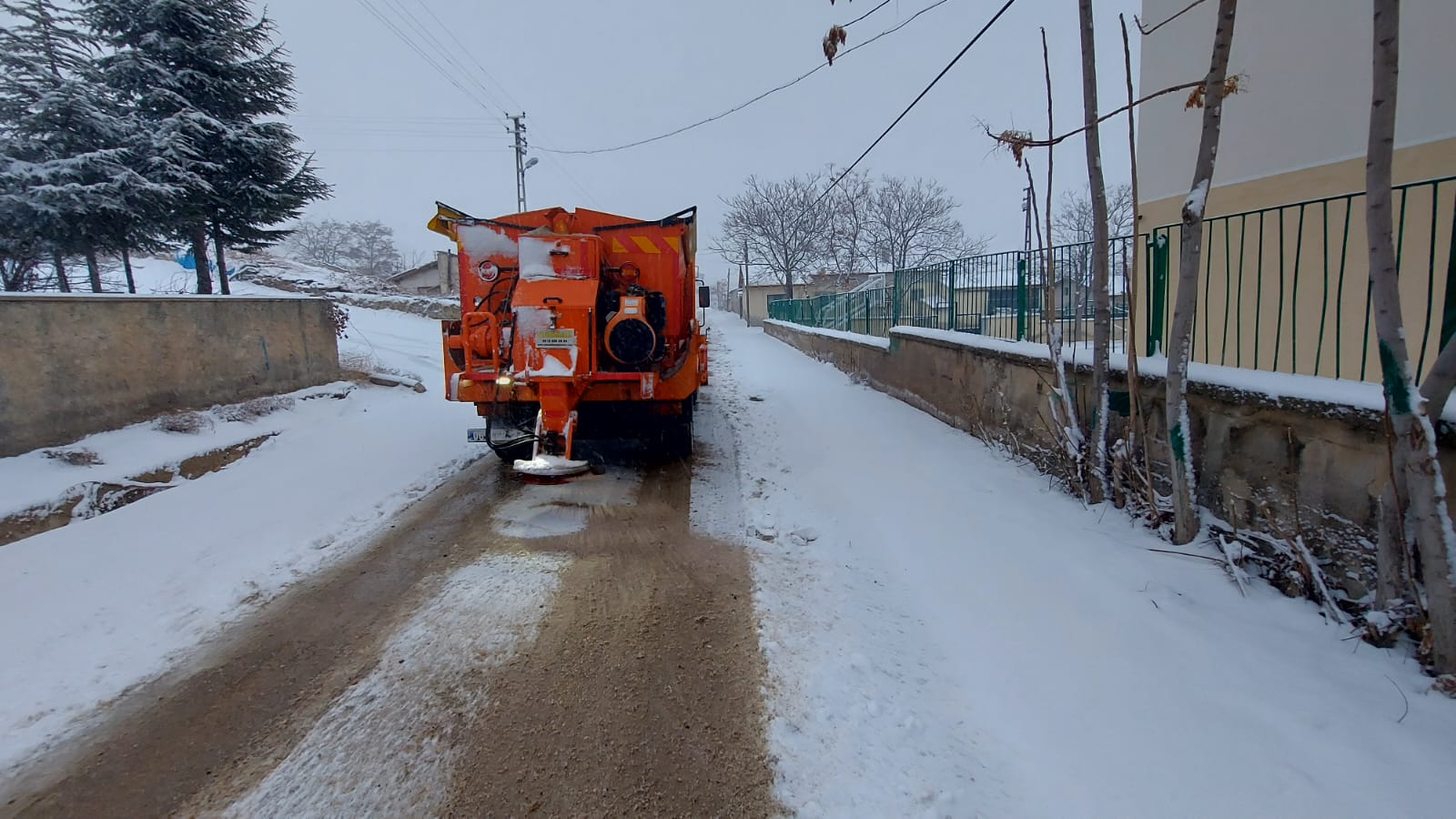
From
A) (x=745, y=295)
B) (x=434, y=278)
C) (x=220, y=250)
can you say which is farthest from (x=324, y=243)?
(x=220, y=250)

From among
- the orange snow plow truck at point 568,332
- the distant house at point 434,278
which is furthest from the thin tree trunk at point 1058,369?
the distant house at point 434,278

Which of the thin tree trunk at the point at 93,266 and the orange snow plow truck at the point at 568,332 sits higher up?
the thin tree trunk at the point at 93,266

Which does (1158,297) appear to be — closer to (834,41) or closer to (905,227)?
(834,41)

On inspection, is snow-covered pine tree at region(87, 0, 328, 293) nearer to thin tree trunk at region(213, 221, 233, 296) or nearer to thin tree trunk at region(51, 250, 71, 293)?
thin tree trunk at region(213, 221, 233, 296)

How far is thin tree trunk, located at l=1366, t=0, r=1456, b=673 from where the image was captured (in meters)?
2.48

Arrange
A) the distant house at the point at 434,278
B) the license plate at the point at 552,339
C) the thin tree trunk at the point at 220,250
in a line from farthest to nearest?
the distant house at the point at 434,278
the thin tree trunk at the point at 220,250
the license plate at the point at 552,339

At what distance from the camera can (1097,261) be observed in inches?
186

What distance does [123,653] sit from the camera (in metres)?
3.15

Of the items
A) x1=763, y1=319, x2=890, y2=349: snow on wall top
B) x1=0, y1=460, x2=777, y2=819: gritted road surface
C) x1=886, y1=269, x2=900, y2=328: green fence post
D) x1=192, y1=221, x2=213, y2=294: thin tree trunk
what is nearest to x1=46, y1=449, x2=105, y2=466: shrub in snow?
x1=0, y1=460, x2=777, y2=819: gritted road surface

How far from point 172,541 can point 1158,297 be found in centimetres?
736

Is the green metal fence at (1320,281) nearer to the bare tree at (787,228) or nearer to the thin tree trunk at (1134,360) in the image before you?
the thin tree trunk at (1134,360)

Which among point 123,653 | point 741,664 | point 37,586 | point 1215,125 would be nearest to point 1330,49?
point 1215,125

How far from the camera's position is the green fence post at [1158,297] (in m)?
4.86

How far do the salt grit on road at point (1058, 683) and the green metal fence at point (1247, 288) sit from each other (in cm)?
161
